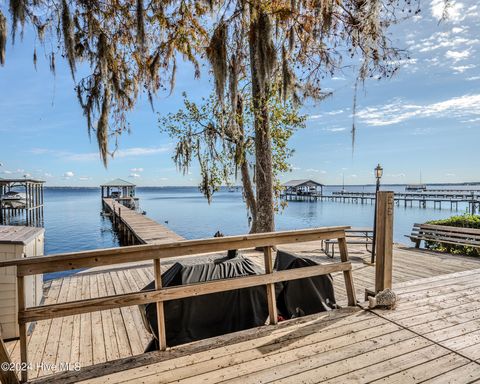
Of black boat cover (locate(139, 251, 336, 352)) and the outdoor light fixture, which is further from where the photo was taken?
the outdoor light fixture

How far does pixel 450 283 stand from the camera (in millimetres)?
3975

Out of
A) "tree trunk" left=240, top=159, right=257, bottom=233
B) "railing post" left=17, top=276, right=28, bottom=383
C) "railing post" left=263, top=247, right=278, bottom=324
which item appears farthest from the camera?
"tree trunk" left=240, top=159, right=257, bottom=233

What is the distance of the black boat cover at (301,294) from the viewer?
2.89m

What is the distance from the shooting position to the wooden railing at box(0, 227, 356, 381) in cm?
185

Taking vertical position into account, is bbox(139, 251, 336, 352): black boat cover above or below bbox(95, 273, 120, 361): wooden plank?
above

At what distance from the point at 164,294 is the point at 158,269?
0.20 metres

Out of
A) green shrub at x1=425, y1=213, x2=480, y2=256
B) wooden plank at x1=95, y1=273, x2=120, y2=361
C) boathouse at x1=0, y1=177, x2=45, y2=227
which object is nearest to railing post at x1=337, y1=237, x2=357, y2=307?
wooden plank at x1=95, y1=273, x2=120, y2=361

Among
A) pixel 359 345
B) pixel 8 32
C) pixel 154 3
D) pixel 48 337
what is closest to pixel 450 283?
pixel 359 345

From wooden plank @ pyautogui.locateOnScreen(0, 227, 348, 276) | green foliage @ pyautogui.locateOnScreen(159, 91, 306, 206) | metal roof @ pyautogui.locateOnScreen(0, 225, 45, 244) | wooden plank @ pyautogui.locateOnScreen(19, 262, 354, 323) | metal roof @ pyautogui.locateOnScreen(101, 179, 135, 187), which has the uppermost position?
green foliage @ pyautogui.locateOnScreen(159, 91, 306, 206)

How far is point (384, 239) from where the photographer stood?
3.00m

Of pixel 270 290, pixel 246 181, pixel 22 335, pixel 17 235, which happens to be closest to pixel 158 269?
pixel 22 335

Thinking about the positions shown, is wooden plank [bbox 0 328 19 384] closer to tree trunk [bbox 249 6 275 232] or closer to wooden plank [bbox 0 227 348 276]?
wooden plank [bbox 0 227 348 276]

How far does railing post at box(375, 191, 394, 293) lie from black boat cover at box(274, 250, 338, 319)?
62 centimetres

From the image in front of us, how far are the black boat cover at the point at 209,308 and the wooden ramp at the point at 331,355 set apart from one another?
159 mm
